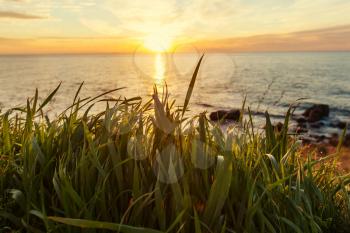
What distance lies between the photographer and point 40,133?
3.41 m

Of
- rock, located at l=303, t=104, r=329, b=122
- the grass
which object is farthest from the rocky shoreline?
the grass

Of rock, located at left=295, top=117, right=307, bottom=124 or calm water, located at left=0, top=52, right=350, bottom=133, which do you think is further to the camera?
rock, located at left=295, top=117, right=307, bottom=124

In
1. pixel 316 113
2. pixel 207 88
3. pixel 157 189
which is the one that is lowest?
pixel 207 88

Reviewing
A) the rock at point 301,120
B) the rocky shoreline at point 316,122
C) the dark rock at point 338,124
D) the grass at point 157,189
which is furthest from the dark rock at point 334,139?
the grass at point 157,189

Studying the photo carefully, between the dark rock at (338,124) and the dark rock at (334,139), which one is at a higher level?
the dark rock at (334,139)

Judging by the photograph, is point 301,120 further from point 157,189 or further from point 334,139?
point 157,189

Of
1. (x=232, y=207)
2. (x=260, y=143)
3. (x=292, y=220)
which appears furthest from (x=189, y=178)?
(x=260, y=143)

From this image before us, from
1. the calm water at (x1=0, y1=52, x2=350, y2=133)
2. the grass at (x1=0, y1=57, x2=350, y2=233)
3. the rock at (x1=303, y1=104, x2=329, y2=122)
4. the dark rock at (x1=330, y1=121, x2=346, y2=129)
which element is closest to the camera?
the grass at (x1=0, y1=57, x2=350, y2=233)

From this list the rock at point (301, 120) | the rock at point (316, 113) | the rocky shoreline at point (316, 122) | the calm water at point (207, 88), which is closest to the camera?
the calm water at point (207, 88)

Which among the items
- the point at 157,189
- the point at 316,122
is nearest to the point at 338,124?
the point at 316,122

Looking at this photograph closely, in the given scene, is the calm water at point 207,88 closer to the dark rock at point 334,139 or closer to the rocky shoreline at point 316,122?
the rocky shoreline at point 316,122

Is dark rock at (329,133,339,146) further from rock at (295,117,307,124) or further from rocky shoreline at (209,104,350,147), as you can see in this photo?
rock at (295,117,307,124)

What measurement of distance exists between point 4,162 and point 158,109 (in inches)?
56.3

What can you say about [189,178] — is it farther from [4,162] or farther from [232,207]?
[4,162]
